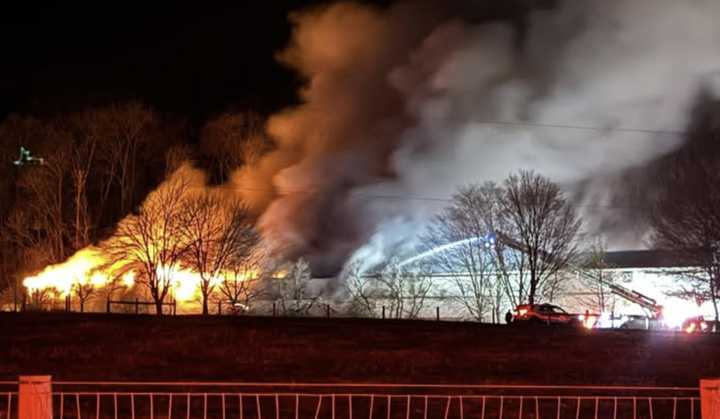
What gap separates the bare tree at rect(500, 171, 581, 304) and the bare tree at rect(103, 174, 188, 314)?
74.4ft

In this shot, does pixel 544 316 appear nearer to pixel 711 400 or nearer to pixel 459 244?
pixel 459 244

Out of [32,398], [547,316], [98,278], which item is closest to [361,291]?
[547,316]

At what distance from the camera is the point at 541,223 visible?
60.8m

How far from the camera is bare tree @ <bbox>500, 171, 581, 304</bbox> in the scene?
5953cm

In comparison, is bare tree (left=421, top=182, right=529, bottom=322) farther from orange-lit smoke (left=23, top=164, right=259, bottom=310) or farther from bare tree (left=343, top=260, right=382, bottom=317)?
orange-lit smoke (left=23, top=164, right=259, bottom=310)

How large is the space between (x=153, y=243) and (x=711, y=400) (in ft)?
170

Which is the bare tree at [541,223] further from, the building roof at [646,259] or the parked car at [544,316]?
the parked car at [544,316]

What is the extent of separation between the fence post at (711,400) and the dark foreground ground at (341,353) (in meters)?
10.2

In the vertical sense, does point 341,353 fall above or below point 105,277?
below

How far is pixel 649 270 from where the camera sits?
60375 millimetres

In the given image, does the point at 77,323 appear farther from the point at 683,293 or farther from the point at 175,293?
the point at 683,293

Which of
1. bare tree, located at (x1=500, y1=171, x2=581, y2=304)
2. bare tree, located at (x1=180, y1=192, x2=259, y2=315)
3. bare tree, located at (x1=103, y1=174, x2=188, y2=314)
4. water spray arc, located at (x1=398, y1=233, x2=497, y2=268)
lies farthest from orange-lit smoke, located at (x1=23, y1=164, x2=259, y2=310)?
bare tree, located at (x1=500, y1=171, x2=581, y2=304)

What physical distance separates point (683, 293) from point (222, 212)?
31088 millimetres

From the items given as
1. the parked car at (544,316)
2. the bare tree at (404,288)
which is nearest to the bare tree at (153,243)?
the bare tree at (404,288)
